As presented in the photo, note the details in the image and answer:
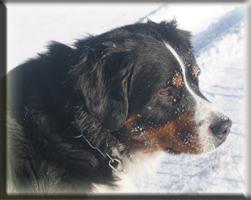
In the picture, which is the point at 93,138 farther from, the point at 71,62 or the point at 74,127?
the point at 71,62

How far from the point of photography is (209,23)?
811cm

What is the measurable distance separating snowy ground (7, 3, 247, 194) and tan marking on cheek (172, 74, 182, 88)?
2.61 feet

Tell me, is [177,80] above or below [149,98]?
above

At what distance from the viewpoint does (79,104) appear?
2387 millimetres

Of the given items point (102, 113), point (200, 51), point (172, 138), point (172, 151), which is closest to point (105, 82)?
point (102, 113)

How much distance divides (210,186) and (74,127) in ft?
6.99

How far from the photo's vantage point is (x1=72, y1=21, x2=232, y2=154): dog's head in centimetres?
247

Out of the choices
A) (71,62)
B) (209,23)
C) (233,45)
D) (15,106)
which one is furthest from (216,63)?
(15,106)

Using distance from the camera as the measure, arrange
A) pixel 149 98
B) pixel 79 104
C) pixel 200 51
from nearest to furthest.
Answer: pixel 79 104
pixel 149 98
pixel 200 51

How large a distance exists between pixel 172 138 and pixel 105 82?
827mm

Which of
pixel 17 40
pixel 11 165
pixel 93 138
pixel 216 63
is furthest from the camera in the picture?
pixel 17 40

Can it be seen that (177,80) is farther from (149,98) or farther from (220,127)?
(220,127)

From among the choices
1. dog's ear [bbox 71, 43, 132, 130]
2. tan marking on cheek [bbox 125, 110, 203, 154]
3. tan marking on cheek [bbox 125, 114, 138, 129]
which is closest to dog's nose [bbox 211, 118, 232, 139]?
tan marking on cheek [bbox 125, 110, 203, 154]

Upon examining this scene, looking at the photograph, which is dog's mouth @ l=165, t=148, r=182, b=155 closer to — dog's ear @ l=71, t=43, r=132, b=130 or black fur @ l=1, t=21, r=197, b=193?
black fur @ l=1, t=21, r=197, b=193
